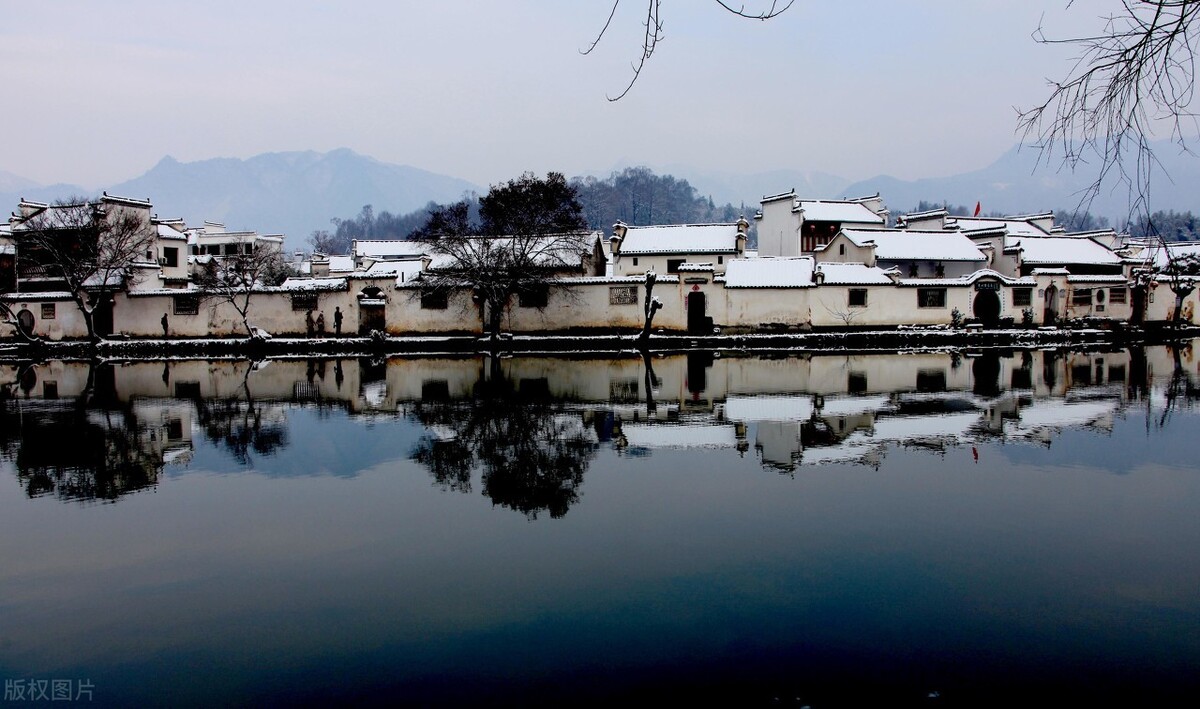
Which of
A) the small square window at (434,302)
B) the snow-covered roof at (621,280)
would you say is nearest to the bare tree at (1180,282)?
the snow-covered roof at (621,280)

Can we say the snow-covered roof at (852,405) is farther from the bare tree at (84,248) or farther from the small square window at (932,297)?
the bare tree at (84,248)

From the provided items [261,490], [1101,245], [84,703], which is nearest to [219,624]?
[84,703]

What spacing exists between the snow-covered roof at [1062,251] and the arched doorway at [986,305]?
6.87 metres

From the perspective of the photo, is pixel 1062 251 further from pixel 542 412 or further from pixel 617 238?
pixel 542 412

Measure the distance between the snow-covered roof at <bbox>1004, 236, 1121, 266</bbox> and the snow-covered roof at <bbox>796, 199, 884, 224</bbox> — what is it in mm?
7992

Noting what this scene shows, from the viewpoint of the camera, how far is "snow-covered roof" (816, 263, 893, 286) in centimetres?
3412

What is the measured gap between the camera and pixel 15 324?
34531mm

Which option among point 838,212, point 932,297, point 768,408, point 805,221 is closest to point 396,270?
point 805,221

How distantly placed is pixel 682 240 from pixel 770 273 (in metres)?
8.49

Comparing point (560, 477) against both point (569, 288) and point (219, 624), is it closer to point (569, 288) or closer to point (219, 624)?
point (219, 624)

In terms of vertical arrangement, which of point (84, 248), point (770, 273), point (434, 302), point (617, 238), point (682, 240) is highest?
point (617, 238)

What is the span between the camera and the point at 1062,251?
43031 millimetres

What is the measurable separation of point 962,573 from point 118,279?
37946mm

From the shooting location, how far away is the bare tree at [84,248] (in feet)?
107
